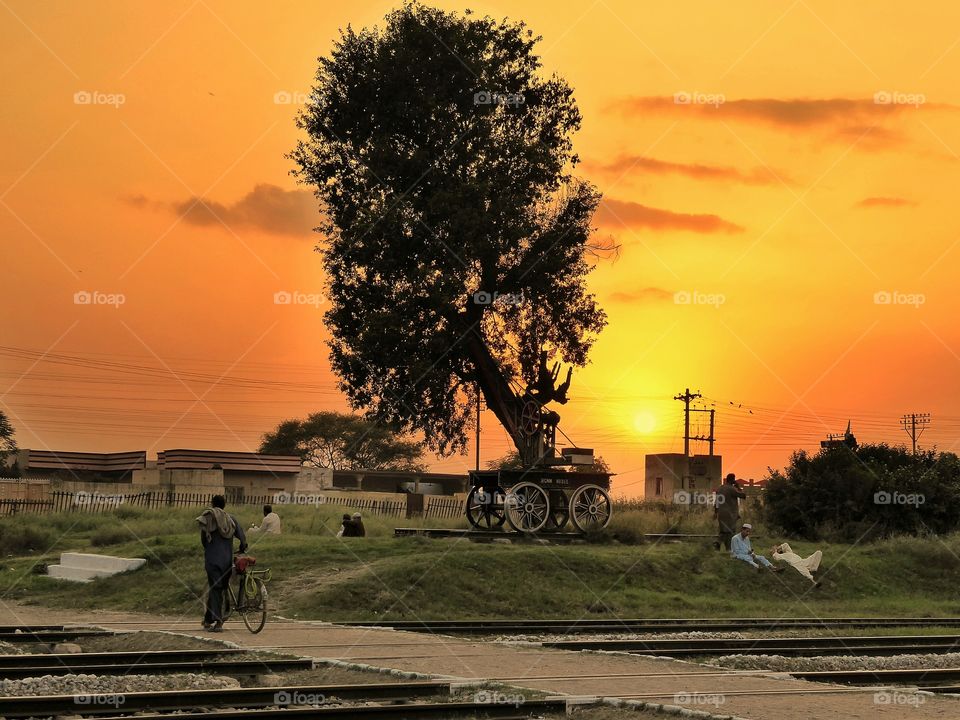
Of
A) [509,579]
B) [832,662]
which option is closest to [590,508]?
[509,579]

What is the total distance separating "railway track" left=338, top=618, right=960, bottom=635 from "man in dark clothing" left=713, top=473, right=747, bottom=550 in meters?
5.15

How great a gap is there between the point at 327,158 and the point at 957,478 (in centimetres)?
2273

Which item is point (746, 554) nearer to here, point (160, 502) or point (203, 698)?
point (203, 698)

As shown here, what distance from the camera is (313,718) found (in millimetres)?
10547

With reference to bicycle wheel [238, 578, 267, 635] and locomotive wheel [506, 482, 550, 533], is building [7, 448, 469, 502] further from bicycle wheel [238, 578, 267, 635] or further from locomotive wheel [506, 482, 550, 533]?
bicycle wheel [238, 578, 267, 635]

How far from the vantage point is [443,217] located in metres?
37.5

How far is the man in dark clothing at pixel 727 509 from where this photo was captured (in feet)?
92.4

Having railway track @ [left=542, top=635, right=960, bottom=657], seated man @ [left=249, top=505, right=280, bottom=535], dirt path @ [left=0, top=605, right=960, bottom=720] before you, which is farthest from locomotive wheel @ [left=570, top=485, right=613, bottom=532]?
dirt path @ [left=0, top=605, right=960, bottom=720]

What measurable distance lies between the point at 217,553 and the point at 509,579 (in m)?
7.53

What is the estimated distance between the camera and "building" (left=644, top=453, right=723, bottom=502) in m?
89.2

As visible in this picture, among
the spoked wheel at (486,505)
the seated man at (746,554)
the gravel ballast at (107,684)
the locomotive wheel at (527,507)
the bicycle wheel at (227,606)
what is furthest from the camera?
the spoked wheel at (486,505)

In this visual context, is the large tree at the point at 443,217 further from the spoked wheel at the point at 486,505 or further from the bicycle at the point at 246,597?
the bicycle at the point at 246,597

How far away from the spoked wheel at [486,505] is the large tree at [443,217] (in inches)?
217

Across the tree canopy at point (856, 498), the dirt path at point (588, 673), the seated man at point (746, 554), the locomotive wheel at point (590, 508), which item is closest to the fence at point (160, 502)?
the locomotive wheel at point (590, 508)
